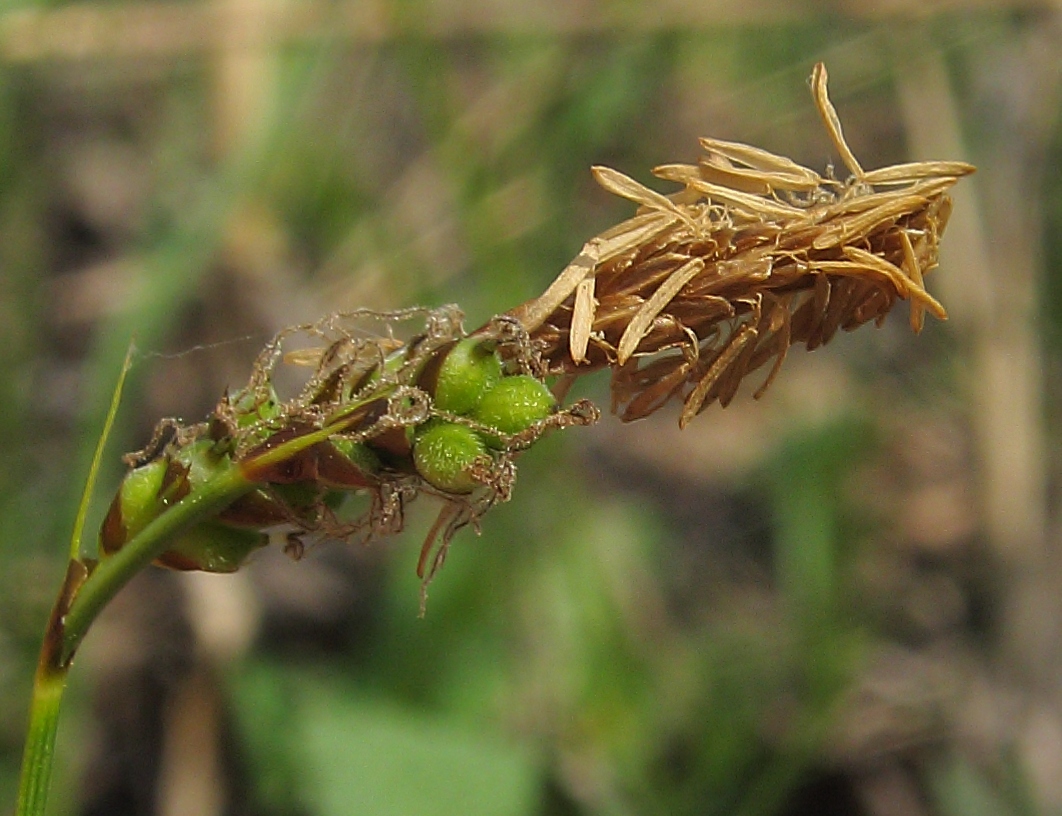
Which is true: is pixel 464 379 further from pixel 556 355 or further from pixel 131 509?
pixel 131 509

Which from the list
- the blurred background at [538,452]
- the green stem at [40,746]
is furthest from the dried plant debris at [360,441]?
the blurred background at [538,452]

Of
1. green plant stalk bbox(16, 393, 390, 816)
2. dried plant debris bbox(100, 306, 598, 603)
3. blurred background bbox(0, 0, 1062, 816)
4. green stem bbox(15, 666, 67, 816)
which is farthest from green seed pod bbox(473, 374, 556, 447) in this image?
blurred background bbox(0, 0, 1062, 816)

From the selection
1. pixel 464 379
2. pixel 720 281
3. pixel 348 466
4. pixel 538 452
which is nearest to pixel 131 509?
pixel 348 466

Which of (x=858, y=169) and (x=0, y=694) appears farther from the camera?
(x=0, y=694)

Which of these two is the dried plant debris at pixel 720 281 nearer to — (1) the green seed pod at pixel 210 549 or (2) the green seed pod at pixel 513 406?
(2) the green seed pod at pixel 513 406

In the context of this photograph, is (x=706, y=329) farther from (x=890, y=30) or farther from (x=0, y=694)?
(x=890, y=30)

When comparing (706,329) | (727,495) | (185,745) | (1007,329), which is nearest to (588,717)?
(185,745)

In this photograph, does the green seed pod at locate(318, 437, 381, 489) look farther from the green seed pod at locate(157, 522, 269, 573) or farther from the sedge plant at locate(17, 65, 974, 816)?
the green seed pod at locate(157, 522, 269, 573)

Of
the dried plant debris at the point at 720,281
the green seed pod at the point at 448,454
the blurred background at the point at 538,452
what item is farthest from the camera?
the blurred background at the point at 538,452
